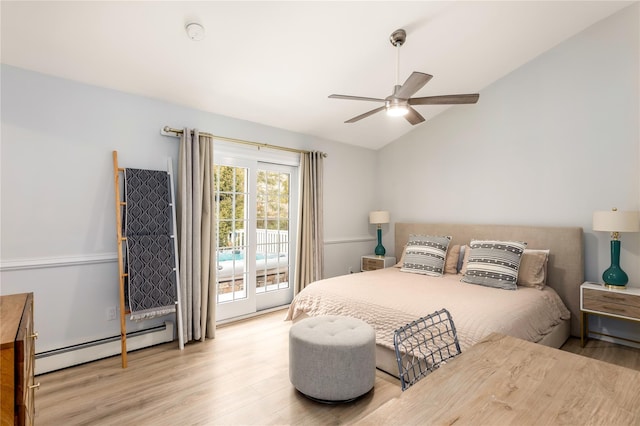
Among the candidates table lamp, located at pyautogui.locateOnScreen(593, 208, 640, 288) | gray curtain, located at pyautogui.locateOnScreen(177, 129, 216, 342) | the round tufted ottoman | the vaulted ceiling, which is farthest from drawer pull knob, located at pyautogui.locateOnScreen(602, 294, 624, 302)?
gray curtain, located at pyautogui.locateOnScreen(177, 129, 216, 342)

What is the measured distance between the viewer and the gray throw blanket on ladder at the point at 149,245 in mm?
2988

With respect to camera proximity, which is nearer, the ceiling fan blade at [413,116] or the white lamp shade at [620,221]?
the ceiling fan blade at [413,116]

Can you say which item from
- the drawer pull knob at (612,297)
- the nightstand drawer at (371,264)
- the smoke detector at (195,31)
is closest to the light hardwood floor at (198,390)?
the drawer pull knob at (612,297)

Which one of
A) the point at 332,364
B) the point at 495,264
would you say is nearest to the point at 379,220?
the point at 495,264

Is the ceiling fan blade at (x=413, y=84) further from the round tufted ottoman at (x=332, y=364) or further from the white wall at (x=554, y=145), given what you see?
the white wall at (x=554, y=145)

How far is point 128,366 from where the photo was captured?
282 cm

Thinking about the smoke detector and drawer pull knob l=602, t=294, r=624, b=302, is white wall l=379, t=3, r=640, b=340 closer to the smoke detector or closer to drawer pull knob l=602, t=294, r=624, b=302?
drawer pull knob l=602, t=294, r=624, b=302

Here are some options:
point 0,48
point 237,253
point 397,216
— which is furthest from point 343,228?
point 0,48

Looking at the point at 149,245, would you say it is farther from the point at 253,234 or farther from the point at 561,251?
the point at 561,251

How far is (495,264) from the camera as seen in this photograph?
343cm

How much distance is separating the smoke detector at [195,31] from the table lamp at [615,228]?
398 centimetres

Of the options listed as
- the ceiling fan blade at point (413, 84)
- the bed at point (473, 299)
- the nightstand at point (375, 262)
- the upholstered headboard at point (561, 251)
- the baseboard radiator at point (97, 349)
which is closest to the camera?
the ceiling fan blade at point (413, 84)

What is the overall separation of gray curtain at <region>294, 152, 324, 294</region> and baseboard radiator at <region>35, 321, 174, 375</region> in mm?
1726

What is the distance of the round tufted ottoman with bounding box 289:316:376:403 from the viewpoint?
224 cm
